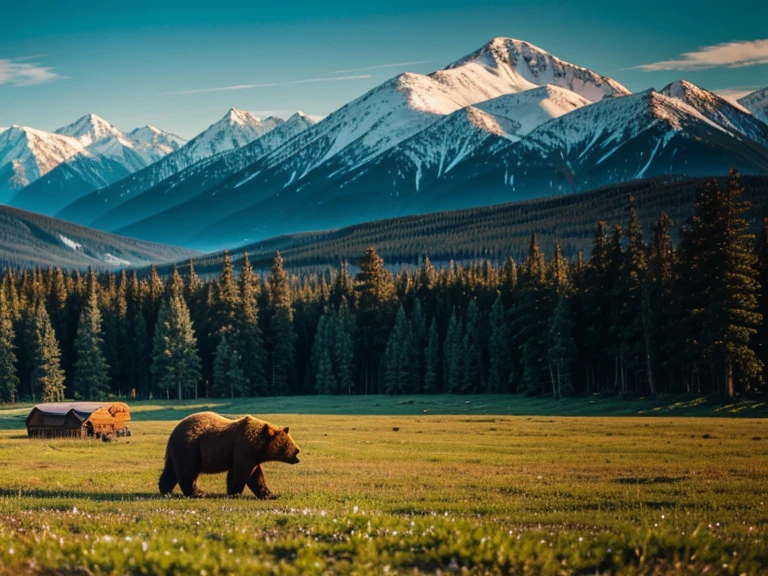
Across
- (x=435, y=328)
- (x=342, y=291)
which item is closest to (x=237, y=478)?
(x=435, y=328)

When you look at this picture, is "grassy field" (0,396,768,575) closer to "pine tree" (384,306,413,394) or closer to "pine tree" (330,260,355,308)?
"pine tree" (384,306,413,394)

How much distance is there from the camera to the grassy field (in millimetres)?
13172

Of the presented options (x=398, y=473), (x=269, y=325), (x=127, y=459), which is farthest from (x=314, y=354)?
Answer: (x=398, y=473)

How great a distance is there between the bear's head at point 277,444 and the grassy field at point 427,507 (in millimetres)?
1259

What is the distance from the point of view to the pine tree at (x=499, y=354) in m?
103

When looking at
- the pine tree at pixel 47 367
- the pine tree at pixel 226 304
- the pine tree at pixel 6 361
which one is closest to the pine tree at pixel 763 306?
the pine tree at pixel 226 304

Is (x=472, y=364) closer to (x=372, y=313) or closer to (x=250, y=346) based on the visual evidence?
(x=372, y=313)

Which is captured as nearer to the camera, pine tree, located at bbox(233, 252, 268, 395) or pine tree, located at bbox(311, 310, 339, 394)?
pine tree, located at bbox(311, 310, 339, 394)

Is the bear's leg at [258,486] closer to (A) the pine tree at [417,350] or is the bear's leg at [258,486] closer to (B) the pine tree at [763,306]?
(B) the pine tree at [763,306]

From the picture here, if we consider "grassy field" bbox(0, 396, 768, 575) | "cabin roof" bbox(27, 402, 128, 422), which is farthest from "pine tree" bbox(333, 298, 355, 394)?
"grassy field" bbox(0, 396, 768, 575)

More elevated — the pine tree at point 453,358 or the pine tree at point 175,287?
the pine tree at point 175,287

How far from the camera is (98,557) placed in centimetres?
1294

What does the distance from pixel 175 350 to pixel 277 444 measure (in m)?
97.8

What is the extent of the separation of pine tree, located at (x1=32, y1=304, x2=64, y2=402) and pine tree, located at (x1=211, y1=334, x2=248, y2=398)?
2226 cm
